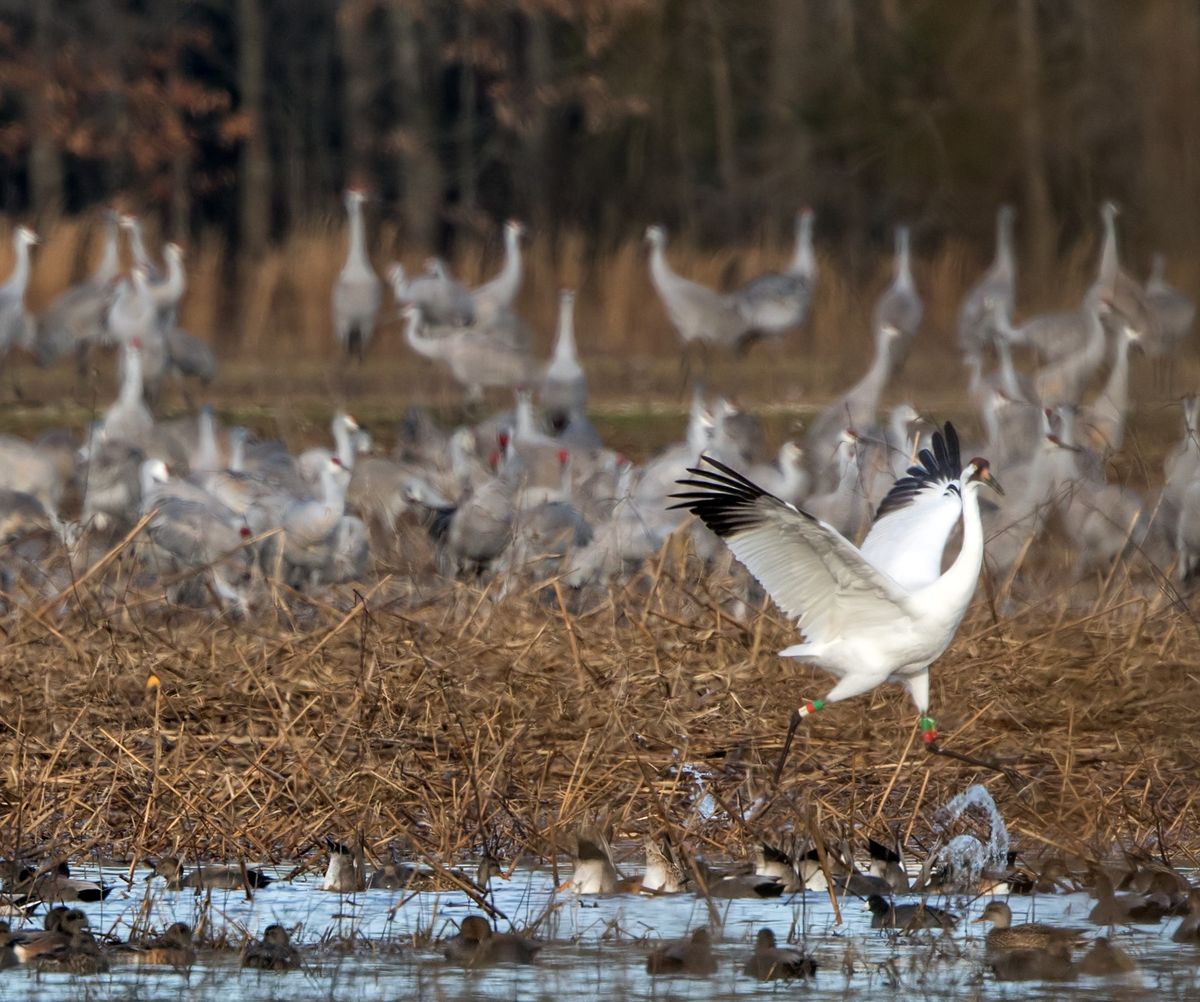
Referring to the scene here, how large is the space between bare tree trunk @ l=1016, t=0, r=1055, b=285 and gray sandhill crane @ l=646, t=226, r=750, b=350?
5019 millimetres

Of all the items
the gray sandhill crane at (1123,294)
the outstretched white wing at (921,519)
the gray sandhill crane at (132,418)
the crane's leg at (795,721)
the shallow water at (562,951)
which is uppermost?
the gray sandhill crane at (1123,294)

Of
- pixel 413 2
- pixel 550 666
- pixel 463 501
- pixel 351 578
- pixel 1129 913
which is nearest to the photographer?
pixel 1129 913

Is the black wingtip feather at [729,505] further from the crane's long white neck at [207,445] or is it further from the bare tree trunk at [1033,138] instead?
the bare tree trunk at [1033,138]

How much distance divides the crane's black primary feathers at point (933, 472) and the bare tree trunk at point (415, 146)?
1643 cm

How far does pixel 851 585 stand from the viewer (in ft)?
18.8

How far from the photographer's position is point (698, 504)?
18.3ft

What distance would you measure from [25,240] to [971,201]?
30.0 feet

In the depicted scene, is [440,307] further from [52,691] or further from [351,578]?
[52,691]

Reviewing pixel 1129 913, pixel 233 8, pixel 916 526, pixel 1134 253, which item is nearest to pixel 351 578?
pixel 916 526

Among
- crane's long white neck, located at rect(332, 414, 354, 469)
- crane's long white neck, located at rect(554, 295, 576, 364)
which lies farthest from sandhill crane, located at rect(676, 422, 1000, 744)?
crane's long white neck, located at rect(554, 295, 576, 364)

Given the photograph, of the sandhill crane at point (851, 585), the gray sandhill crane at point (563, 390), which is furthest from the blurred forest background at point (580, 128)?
the sandhill crane at point (851, 585)

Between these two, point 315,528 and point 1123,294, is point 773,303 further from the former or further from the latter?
point 315,528

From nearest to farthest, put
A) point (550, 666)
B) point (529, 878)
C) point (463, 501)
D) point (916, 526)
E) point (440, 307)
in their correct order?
point (529, 878), point (916, 526), point (550, 666), point (463, 501), point (440, 307)

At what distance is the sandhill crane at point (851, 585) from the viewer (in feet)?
18.2
